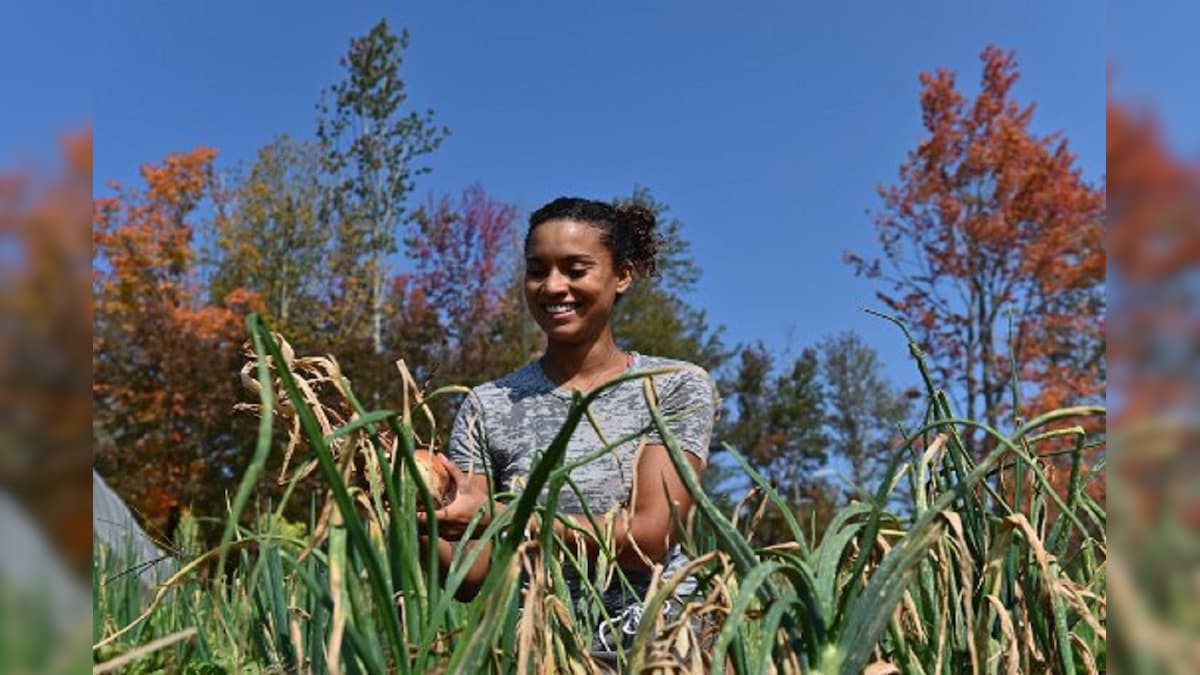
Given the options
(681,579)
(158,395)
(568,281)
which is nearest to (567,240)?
(568,281)

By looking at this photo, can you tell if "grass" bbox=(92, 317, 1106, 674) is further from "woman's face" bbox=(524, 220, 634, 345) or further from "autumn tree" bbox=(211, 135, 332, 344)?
"autumn tree" bbox=(211, 135, 332, 344)

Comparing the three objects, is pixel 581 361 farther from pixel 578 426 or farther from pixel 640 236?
pixel 640 236

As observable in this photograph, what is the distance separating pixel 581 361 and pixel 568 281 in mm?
154

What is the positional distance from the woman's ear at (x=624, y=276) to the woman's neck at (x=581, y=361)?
193 mm

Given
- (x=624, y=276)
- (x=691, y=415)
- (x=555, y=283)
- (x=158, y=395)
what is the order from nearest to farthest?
1. (x=691, y=415)
2. (x=555, y=283)
3. (x=624, y=276)
4. (x=158, y=395)

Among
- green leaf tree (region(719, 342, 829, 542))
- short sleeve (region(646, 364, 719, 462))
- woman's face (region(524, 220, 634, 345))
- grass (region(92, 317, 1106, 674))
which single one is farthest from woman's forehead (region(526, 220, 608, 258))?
green leaf tree (region(719, 342, 829, 542))

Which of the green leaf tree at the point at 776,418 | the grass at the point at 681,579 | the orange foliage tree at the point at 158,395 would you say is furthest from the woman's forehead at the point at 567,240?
the green leaf tree at the point at 776,418

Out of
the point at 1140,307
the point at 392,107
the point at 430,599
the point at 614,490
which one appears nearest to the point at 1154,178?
the point at 1140,307

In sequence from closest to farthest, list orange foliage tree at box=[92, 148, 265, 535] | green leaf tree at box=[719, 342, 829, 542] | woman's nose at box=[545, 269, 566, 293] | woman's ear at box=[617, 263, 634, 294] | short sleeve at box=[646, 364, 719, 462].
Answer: short sleeve at box=[646, 364, 719, 462] < woman's nose at box=[545, 269, 566, 293] < woman's ear at box=[617, 263, 634, 294] < orange foliage tree at box=[92, 148, 265, 535] < green leaf tree at box=[719, 342, 829, 542]

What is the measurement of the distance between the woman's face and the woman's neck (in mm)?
20

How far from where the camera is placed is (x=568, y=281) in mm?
2191

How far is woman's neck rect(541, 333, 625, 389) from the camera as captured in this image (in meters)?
2.23

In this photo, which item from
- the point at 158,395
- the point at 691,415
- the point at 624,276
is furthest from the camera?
the point at 158,395

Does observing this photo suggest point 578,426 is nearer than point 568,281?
Yes
